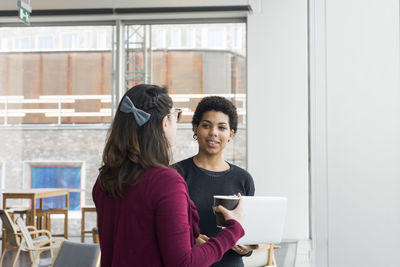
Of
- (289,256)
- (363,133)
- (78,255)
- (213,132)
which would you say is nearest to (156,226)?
(363,133)

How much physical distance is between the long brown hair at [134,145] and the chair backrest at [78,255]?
7.06 feet

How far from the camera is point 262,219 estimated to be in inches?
62.2

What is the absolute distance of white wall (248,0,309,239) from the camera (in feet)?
25.3

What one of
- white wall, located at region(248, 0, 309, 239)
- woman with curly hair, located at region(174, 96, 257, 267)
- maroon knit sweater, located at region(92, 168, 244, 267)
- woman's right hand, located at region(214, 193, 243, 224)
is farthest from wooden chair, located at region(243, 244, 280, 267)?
white wall, located at region(248, 0, 309, 239)

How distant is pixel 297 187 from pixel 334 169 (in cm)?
688

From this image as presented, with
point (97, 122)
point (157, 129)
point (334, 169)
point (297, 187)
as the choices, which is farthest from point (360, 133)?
point (97, 122)

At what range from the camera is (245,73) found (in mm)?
8016

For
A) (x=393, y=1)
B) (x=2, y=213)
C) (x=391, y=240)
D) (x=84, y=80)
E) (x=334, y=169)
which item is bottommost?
(x=2, y=213)

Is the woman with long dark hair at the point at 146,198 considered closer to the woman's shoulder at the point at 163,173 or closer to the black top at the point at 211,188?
the woman's shoulder at the point at 163,173

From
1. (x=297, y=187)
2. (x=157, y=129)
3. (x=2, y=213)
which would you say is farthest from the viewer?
(x=297, y=187)

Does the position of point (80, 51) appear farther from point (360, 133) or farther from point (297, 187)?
point (360, 133)

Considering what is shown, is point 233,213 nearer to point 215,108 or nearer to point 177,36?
point 215,108

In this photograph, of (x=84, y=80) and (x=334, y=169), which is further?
(x=84, y=80)

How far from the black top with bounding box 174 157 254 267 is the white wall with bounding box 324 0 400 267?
815mm
